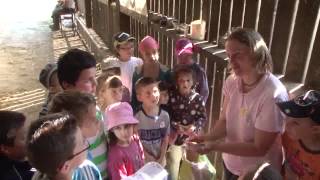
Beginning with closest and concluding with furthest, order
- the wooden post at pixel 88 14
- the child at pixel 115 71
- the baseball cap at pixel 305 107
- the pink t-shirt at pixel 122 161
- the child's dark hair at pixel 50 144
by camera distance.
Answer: the child's dark hair at pixel 50 144, the baseball cap at pixel 305 107, the pink t-shirt at pixel 122 161, the child at pixel 115 71, the wooden post at pixel 88 14

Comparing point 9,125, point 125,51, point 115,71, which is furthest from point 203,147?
point 125,51

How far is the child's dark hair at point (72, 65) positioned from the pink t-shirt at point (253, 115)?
3.42ft

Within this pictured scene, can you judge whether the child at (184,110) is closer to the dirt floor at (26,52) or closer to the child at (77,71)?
the child at (77,71)

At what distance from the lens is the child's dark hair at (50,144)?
1.62m

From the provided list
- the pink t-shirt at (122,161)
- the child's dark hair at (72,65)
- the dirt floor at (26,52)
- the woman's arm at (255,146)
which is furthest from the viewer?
the dirt floor at (26,52)

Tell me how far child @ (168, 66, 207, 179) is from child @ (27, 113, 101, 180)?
1.81 m

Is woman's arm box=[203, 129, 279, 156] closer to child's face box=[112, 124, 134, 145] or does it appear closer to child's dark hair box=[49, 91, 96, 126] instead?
child's face box=[112, 124, 134, 145]

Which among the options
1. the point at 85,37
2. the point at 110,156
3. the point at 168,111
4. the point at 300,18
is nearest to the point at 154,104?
the point at 168,111

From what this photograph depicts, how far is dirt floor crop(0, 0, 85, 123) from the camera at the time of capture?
6367 mm

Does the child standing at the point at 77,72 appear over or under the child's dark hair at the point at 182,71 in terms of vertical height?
over

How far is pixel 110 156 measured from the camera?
8.64 ft

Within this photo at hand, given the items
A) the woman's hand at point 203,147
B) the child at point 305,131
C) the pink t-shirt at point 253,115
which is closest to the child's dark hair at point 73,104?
the woman's hand at point 203,147

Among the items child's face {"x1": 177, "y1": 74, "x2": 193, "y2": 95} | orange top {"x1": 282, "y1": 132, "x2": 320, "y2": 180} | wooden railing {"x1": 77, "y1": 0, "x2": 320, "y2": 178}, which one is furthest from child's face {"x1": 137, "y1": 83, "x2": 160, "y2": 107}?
orange top {"x1": 282, "y1": 132, "x2": 320, "y2": 180}

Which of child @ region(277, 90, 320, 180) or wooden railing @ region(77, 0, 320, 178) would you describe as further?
wooden railing @ region(77, 0, 320, 178)
